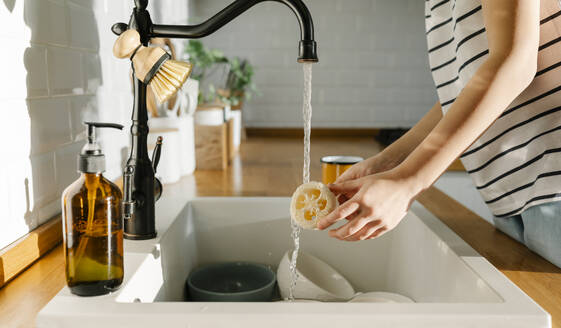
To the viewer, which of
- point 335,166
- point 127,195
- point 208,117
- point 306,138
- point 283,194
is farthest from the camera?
point 208,117

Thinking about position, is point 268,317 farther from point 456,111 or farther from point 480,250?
point 480,250

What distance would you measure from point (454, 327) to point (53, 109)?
2.12 feet

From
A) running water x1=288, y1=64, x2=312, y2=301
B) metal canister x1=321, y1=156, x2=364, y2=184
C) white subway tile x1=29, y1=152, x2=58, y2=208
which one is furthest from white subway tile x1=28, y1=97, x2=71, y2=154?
metal canister x1=321, y1=156, x2=364, y2=184

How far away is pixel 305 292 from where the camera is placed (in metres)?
0.76

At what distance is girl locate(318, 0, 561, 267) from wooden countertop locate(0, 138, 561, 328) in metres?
0.04

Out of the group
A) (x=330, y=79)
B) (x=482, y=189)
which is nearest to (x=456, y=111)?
(x=482, y=189)

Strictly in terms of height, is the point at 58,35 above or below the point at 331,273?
above

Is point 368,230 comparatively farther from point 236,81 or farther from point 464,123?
point 236,81

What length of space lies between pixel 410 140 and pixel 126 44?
48 centimetres

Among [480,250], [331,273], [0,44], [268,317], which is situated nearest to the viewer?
[268,317]

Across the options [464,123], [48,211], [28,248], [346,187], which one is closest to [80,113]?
[48,211]

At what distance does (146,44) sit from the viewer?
66cm

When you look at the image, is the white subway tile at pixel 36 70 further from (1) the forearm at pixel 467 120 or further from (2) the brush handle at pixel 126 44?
(1) the forearm at pixel 467 120

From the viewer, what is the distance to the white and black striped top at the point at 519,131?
64 centimetres
